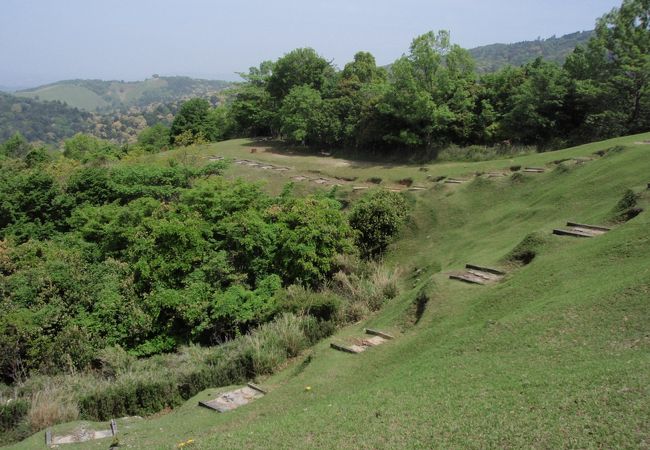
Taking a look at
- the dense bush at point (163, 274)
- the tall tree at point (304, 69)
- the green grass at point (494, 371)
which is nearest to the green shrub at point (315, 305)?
the dense bush at point (163, 274)

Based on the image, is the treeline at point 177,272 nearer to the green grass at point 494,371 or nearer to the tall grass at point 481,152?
the green grass at point 494,371

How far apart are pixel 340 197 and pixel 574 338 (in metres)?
17.6

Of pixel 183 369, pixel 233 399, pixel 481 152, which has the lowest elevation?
pixel 183 369

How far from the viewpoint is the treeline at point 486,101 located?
28000 millimetres

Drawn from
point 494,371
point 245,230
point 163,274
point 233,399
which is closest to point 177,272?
point 163,274

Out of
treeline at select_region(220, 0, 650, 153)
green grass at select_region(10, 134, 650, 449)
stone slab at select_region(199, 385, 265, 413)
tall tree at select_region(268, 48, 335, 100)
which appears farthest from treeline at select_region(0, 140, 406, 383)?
tall tree at select_region(268, 48, 335, 100)

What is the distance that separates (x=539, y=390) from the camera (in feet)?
23.2

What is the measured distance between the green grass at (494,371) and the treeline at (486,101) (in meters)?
13.2

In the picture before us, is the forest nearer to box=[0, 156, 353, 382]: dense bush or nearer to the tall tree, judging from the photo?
box=[0, 156, 353, 382]: dense bush

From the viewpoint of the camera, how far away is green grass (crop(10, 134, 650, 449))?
252 inches

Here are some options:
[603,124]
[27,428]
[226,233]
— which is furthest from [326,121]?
[27,428]

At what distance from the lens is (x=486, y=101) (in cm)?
3278

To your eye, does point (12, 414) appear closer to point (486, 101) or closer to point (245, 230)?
point (245, 230)

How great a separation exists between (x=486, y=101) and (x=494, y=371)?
89.9 feet
